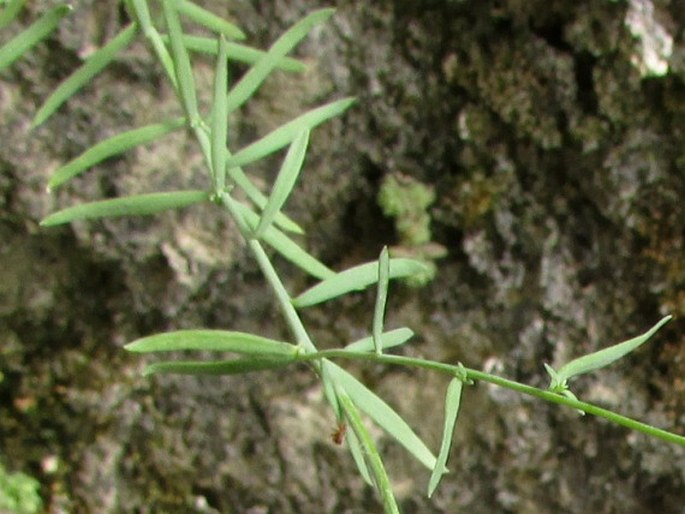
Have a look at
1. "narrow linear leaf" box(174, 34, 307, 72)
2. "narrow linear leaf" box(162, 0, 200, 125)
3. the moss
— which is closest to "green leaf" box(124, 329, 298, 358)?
"narrow linear leaf" box(162, 0, 200, 125)

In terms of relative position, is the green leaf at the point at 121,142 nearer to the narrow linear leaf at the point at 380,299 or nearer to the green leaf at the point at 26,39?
the green leaf at the point at 26,39

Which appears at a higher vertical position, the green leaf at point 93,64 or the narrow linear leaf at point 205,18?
the narrow linear leaf at point 205,18

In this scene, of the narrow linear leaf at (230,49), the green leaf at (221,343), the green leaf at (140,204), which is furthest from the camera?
the narrow linear leaf at (230,49)

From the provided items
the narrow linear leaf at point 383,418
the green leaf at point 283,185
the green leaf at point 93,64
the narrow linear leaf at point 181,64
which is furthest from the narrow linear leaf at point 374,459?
the green leaf at point 93,64

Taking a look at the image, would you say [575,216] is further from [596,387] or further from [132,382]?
[132,382]

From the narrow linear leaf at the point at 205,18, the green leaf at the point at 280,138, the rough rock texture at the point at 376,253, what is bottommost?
the rough rock texture at the point at 376,253

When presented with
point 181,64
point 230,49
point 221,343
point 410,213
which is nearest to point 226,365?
point 221,343
